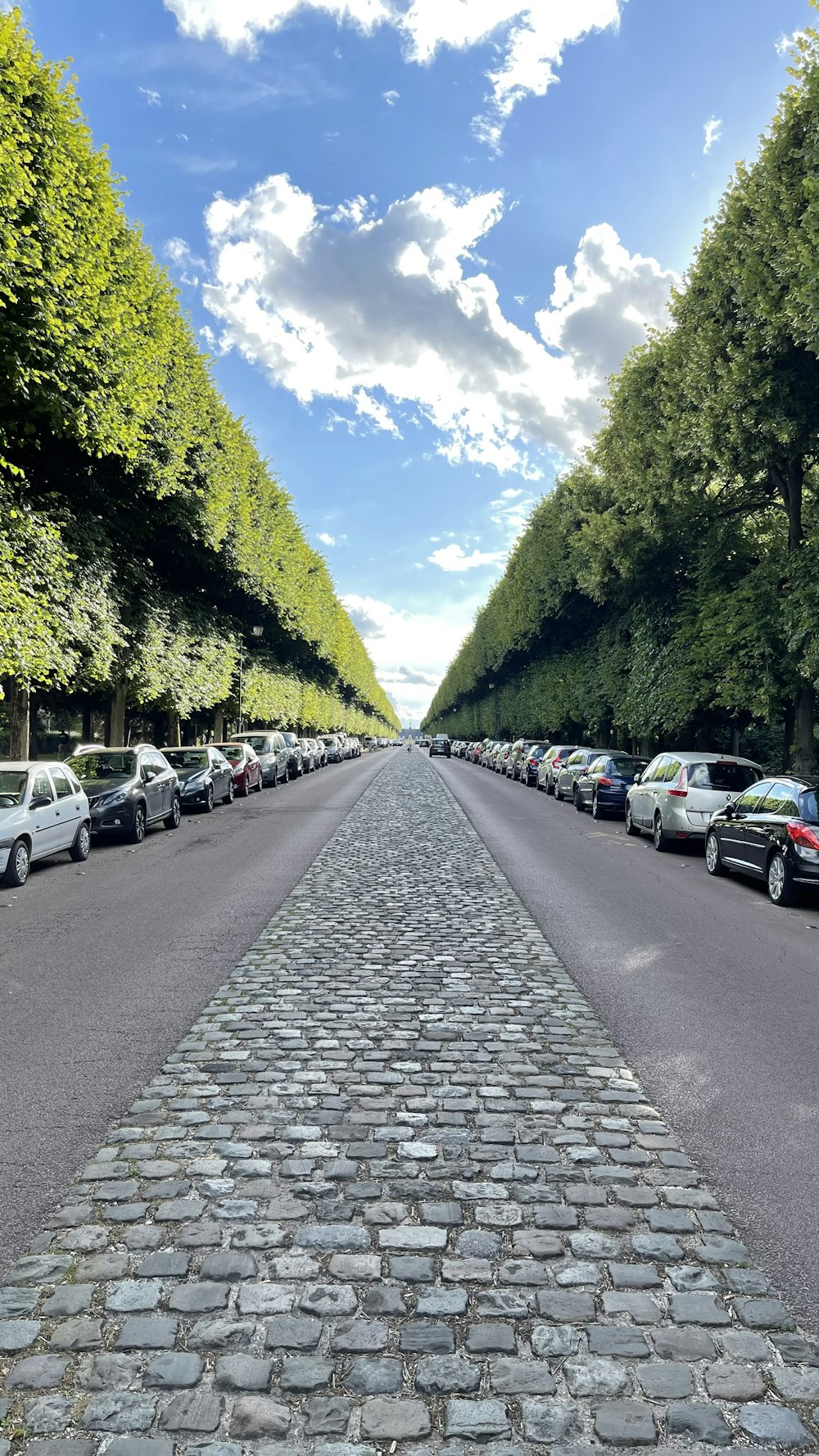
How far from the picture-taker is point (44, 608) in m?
16.7

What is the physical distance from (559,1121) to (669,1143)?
537 millimetres

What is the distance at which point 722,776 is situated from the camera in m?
15.8

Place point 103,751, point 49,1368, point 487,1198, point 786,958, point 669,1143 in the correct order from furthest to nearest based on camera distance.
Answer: point 103,751 → point 786,958 → point 669,1143 → point 487,1198 → point 49,1368

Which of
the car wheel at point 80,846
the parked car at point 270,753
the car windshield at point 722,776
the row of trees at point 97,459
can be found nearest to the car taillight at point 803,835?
the car windshield at point 722,776

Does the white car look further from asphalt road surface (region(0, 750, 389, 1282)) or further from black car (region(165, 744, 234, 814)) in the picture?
black car (region(165, 744, 234, 814))

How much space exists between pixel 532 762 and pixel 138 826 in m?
21.5

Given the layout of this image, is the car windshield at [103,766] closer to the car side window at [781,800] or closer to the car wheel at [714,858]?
the car wheel at [714,858]

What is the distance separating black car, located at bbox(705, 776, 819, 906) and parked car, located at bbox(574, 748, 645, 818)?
7712 mm

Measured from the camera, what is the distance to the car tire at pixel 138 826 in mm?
16281

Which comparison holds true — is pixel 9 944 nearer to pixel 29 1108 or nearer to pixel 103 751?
pixel 29 1108

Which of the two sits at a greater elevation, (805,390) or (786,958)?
(805,390)

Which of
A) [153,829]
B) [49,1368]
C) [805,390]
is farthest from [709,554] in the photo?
[49,1368]

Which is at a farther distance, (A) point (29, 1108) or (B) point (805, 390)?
(B) point (805, 390)

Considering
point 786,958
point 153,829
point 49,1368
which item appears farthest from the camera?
point 153,829
